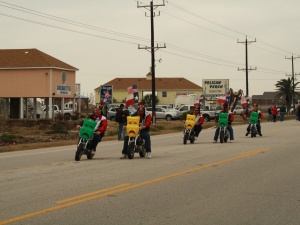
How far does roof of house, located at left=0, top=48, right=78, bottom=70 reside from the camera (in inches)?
2078

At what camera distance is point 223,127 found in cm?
2673

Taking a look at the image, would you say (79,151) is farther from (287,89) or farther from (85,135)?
(287,89)

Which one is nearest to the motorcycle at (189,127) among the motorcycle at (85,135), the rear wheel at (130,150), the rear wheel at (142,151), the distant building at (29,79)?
the rear wheel at (142,151)

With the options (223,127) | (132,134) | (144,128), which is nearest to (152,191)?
(132,134)

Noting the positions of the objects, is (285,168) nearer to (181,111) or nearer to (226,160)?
(226,160)

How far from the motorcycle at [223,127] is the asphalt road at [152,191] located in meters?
7.79

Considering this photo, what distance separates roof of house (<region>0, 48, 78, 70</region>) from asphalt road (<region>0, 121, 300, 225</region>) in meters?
35.2

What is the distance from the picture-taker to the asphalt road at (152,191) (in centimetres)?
897

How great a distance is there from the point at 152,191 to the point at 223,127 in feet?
51.2

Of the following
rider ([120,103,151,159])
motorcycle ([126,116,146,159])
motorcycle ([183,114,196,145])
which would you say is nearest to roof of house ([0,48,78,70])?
motorcycle ([183,114,196,145])

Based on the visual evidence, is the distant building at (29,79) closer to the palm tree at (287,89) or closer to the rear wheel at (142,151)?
the rear wheel at (142,151)

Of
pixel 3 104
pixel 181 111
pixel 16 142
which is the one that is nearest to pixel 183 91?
pixel 181 111

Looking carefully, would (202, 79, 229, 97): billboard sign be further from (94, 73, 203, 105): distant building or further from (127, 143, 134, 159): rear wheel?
(127, 143, 134, 159): rear wheel

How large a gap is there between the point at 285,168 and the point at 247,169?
1.11 metres
